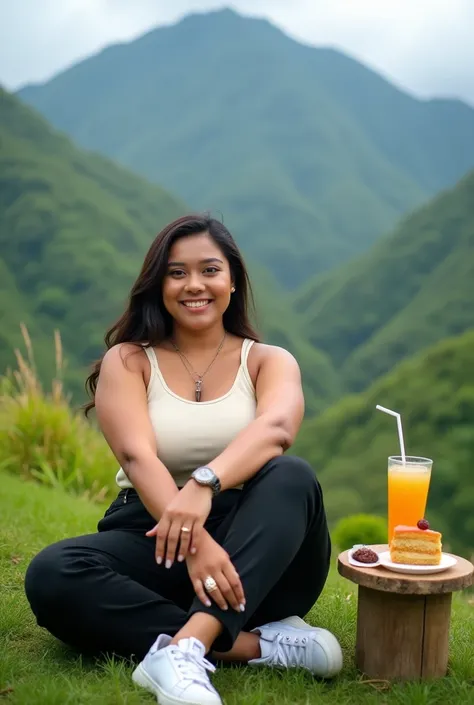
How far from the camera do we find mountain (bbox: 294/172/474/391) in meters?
33.1

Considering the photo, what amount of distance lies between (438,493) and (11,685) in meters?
14.2

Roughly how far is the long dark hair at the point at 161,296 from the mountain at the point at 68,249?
68.1 ft

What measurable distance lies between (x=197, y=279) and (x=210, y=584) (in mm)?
923

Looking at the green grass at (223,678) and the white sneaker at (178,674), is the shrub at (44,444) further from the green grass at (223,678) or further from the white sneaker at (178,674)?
the white sneaker at (178,674)

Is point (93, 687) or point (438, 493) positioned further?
point (438, 493)

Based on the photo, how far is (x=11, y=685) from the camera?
222 cm

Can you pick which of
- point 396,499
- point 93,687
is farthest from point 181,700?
point 396,499

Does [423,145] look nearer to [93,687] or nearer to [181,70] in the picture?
[181,70]

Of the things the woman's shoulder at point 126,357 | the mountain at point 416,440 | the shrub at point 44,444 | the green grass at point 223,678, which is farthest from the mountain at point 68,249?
the woman's shoulder at point 126,357

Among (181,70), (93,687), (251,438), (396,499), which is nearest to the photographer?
(93,687)

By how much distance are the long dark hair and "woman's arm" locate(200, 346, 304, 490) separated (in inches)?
8.2

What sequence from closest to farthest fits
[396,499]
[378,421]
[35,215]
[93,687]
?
1. [93,687]
2. [396,499]
3. [378,421]
4. [35,215]

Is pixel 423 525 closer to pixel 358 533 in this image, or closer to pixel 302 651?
pixel 302 651

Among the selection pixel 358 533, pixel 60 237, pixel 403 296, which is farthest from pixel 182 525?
pixel 403 296
